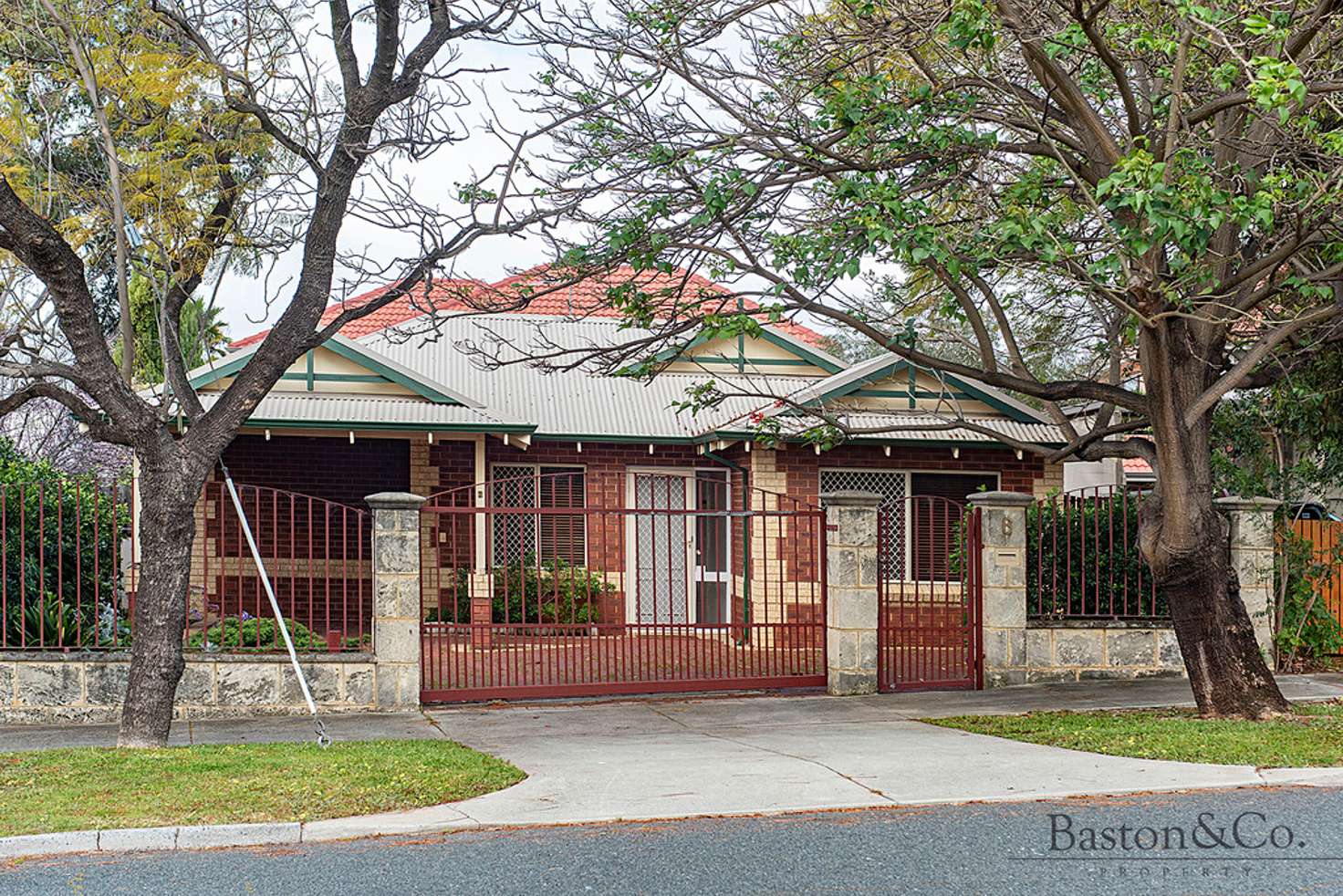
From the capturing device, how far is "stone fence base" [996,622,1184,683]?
13.5 meters

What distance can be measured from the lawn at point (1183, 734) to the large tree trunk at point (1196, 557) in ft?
0.98

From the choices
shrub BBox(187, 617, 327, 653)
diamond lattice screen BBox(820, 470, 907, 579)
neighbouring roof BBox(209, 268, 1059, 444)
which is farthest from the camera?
diamond lattice screen BBox(820, 470, 907, 579)

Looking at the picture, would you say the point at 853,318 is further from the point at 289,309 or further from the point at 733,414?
the point at 733,414

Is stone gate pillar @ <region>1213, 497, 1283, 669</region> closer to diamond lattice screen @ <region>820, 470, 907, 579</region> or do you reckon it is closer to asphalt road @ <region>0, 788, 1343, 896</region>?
diamond lattice screen @ <region>820, 470, 907, 579</region>

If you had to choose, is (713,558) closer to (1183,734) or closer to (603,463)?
(603,463)

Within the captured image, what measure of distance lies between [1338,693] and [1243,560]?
1.65 metres

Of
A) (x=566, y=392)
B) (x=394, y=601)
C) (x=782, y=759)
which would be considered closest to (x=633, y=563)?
(x=566, y=392)

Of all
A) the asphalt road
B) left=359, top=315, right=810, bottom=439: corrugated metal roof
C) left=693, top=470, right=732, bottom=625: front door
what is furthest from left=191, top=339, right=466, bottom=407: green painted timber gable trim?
the asphalt road

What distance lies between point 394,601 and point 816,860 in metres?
6.20

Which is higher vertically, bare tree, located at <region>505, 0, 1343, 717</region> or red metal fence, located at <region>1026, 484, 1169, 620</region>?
bare tree, located at <region>505, 0, 1343, 717</region>

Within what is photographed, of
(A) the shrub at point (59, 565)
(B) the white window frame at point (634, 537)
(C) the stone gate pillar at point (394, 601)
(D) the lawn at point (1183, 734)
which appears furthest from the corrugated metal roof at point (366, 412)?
(D) the lawn at point (1183, 734)

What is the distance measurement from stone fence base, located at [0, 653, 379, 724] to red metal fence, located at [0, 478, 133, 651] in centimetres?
21

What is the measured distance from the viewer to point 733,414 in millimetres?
19719

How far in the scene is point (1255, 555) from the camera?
45.2 ft
